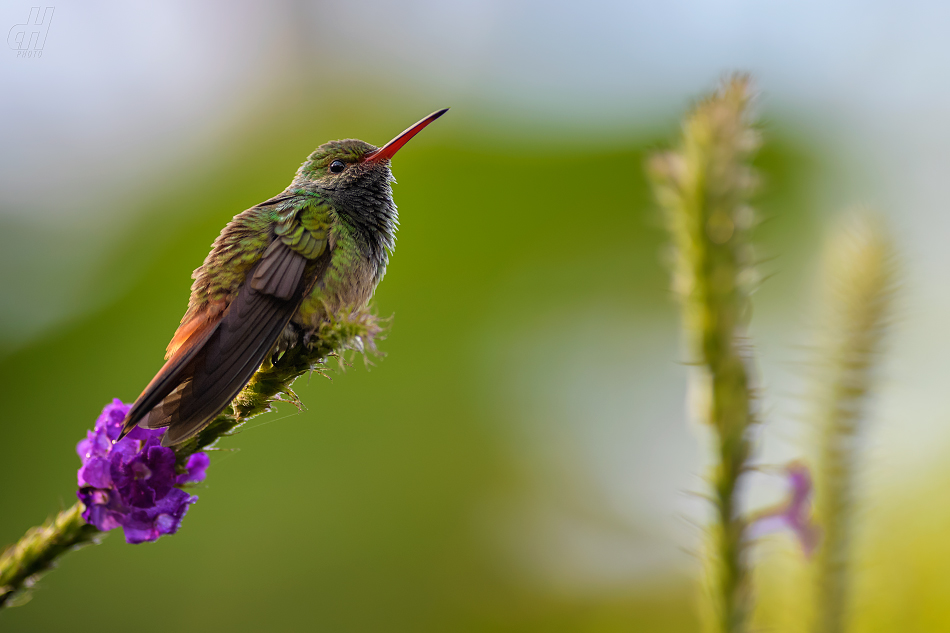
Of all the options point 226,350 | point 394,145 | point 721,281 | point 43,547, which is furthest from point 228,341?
point 721,281

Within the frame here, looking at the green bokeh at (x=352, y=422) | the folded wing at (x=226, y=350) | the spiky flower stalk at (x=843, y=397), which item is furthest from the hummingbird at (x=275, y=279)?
the green bokeh at (x=352, y=422)

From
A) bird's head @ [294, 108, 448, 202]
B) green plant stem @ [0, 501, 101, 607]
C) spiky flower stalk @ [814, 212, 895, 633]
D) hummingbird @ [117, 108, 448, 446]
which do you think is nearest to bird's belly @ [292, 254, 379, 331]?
hummingbird @ [117, 108, 448, 446]

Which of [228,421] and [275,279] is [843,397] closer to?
[228,421]

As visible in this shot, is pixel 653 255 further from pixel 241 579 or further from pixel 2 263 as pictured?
pixel 2 263

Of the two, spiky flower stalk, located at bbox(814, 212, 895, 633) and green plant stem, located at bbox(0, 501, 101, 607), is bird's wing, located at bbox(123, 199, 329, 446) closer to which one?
green plant stem, located at bbox(0, 501, 101, 607)

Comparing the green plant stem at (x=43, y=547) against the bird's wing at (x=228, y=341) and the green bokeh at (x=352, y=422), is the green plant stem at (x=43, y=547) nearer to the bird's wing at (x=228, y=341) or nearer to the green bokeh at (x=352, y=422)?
the bird's wing at (x=228, y=341)

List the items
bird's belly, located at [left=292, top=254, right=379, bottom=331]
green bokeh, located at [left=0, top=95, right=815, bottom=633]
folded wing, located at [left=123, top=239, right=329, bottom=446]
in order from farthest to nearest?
green bokeh, located at [left=0, top=95, right=815, bottom=633] < bird's belly, located at [left=292, top=254, right=379, bottom=331] < folded wing, located at [left=123, top=239, right=329, bottom=446]
